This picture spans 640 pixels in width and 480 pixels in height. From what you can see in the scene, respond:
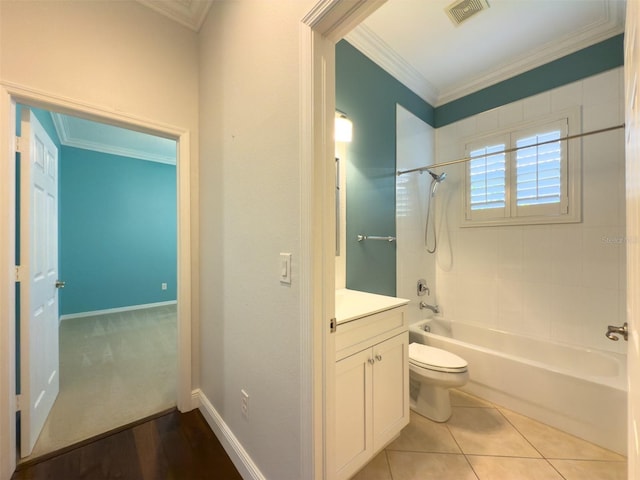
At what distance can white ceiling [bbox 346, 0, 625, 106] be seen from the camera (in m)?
1.82

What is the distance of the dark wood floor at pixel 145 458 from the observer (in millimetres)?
1347

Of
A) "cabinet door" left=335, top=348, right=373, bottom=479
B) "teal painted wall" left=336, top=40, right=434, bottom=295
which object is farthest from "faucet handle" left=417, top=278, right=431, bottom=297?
"cabinet door" left=335, top=348, right=373, bottom=479

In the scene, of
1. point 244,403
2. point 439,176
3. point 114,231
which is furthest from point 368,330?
point 114,231

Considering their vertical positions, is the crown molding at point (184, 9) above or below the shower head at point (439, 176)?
above

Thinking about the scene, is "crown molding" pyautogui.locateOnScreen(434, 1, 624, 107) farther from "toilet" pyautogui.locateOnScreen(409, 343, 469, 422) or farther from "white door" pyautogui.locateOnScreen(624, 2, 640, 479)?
"toilet" pyautogui.locateOnScreen(409, 343, 469, 422)

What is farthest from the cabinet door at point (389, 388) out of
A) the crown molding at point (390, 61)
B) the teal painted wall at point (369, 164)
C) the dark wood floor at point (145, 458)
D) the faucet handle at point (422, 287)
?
the crown molding at point (390, 61)

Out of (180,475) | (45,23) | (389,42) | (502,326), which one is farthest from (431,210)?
(45,23)

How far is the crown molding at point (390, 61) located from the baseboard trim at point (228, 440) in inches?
111

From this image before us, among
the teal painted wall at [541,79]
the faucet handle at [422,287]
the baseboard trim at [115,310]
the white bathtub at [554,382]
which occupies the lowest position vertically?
the baseboard trim at [115,310]

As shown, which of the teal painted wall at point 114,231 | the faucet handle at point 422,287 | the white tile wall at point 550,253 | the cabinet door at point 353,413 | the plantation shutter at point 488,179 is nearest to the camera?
the cabinet door at point 353,413

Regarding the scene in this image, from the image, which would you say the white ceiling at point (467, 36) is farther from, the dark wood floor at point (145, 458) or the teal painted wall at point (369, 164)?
the dark wood floor at point (145, 458)

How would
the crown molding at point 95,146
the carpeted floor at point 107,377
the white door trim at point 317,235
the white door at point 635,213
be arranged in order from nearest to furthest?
the white door at point 635,213 < the white door trim at point 317,235 < the carpeted floor at point 107,377 < the crown molding at point 95,146

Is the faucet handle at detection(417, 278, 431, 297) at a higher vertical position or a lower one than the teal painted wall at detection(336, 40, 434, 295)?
lower

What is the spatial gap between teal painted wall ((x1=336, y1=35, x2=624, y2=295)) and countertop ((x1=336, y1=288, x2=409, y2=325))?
287 mm
